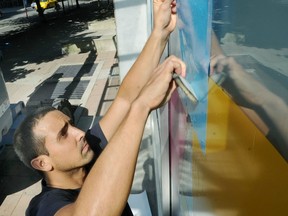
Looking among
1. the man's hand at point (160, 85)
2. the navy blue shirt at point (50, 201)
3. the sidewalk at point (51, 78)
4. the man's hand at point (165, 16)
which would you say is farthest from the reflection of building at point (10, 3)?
the man's hand at point (160, 85)

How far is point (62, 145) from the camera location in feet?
5.00

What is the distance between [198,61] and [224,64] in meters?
0.30

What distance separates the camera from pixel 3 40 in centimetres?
1544

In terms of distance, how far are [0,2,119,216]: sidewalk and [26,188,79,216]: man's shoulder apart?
8.69 feet

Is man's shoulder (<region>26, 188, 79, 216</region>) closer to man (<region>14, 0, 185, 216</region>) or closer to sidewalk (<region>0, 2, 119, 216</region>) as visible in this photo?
man (<region>14, 0, 185, 216</region>)

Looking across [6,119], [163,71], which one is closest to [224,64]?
[163,71]

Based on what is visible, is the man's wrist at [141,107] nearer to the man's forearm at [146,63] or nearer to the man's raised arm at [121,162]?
the man's raised arm at [121,162]

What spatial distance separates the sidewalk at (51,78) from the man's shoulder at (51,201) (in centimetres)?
265

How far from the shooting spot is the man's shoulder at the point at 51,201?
1.30 metres

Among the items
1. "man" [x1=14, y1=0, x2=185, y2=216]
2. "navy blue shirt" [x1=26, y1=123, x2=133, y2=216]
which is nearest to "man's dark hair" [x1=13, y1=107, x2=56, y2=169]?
"man" [x1=14, y1=0, x2=185, y2=216]

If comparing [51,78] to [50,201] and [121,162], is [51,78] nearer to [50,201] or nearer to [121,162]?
[50,201]

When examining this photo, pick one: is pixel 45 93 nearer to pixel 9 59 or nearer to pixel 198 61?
pixel 9 59

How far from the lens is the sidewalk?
4.39m

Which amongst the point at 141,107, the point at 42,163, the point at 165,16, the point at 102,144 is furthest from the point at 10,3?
the point at 141,107
